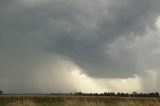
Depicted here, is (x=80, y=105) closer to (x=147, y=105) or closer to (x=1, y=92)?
(x=147, y=105)

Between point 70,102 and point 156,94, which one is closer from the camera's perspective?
point 70,102

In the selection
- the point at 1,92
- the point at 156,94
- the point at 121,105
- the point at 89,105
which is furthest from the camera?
the point at 156,94

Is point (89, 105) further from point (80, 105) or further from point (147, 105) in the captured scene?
point (147, 105)

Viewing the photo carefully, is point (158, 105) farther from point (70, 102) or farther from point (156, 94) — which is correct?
point (156, 94)

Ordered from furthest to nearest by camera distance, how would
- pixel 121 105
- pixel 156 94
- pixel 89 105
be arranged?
pixel 156 94
pixel 121 105
pixel 89 105

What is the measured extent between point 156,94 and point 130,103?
52.6 metres

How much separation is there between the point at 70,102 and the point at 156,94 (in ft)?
179

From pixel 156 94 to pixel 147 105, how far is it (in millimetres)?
51001

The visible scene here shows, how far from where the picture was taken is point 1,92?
7938 cm

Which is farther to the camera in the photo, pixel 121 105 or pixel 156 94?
pixel 156 94

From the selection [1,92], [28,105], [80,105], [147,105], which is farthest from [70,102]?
[1,92]

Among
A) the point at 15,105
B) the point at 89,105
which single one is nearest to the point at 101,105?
the point at 89,105

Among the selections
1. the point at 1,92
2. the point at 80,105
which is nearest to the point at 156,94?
the point at 1,92

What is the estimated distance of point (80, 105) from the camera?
113 feet
